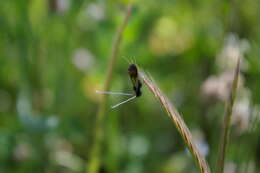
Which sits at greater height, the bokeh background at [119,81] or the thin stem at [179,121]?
the bokeh background at [119,81]

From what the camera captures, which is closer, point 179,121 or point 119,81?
point 179,121

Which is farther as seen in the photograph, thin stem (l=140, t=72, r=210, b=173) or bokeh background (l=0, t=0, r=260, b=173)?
bokeh background (l=0, t=0, r=260, b=173)

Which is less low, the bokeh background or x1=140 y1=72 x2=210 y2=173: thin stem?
the bokeh background

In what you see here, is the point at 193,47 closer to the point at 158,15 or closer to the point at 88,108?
the point at 158,15

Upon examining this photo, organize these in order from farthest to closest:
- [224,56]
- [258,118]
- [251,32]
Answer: [251,32] → [224,56] → [258,118]

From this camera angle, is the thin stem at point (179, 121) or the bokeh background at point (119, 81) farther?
the bokeh background at point (119, 81)

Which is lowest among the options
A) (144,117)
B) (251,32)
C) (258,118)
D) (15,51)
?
(258,118)

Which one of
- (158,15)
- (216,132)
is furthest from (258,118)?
(158,15)

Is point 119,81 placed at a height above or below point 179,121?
above
